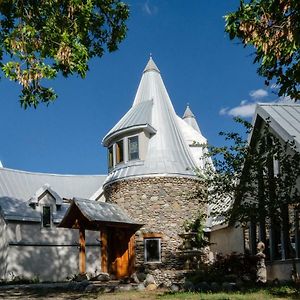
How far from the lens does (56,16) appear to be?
11.7 m

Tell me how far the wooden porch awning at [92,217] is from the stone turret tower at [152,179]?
1.11m

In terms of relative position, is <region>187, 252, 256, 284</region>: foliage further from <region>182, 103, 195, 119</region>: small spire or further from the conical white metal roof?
<region>182, 103, 195, 119</region>: small spire

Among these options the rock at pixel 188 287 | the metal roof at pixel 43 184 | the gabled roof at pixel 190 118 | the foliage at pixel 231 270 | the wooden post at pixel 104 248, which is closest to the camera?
the rock at pixel 188 287

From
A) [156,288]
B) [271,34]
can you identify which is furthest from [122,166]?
[271,34]

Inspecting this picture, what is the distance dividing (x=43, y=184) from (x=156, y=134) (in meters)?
8.56

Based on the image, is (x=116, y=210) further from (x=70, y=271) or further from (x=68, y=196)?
(x=68, y=196)

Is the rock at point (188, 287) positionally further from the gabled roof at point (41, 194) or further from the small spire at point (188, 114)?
the small spire at point (188, 114)

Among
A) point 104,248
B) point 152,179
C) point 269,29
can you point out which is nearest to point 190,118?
point 152,179

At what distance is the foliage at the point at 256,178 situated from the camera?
15.4 meters

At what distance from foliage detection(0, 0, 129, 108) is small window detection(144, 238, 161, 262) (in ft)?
51.1

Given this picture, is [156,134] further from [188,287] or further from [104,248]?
[188,287]

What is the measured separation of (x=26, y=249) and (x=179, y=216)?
8.05 m

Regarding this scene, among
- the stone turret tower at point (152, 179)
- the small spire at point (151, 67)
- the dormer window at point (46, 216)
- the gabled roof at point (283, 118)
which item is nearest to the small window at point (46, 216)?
the dormer window at point (46, 216)

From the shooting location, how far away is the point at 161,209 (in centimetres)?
2659
